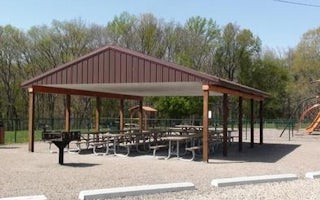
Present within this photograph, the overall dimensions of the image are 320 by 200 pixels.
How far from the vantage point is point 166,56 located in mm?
55469

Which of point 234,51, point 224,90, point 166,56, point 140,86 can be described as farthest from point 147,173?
point 234,51

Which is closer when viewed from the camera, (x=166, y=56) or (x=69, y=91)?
(x=69, y=91)

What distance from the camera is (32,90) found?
59.9ft

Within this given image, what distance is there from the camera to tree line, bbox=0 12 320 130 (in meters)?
48.8

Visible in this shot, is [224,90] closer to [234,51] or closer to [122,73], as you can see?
[122,73]

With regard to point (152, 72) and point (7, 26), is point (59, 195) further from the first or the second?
point (7, 26)

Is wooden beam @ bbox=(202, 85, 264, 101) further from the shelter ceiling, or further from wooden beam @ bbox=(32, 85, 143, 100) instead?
wooden beam @ bbox=(32, 85, 143, 100)

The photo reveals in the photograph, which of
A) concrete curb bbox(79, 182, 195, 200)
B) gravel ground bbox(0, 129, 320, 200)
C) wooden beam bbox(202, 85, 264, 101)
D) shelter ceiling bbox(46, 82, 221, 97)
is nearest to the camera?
concrete curb bbox(79, 182, 195, 200)

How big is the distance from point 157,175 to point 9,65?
133 ft

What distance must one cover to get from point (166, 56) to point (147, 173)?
43.6 m

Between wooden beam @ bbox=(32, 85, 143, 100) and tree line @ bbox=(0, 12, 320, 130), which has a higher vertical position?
tree line @ bbox=(0, 12, 320, 130)

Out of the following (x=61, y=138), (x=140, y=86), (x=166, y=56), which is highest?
(x=166, y=56)

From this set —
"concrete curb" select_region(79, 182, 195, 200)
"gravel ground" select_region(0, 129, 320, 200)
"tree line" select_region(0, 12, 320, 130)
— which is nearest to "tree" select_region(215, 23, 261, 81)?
"tree line" select_region(0, 12, 320, 130)

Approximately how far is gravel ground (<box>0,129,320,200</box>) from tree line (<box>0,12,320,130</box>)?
24.8 metres
